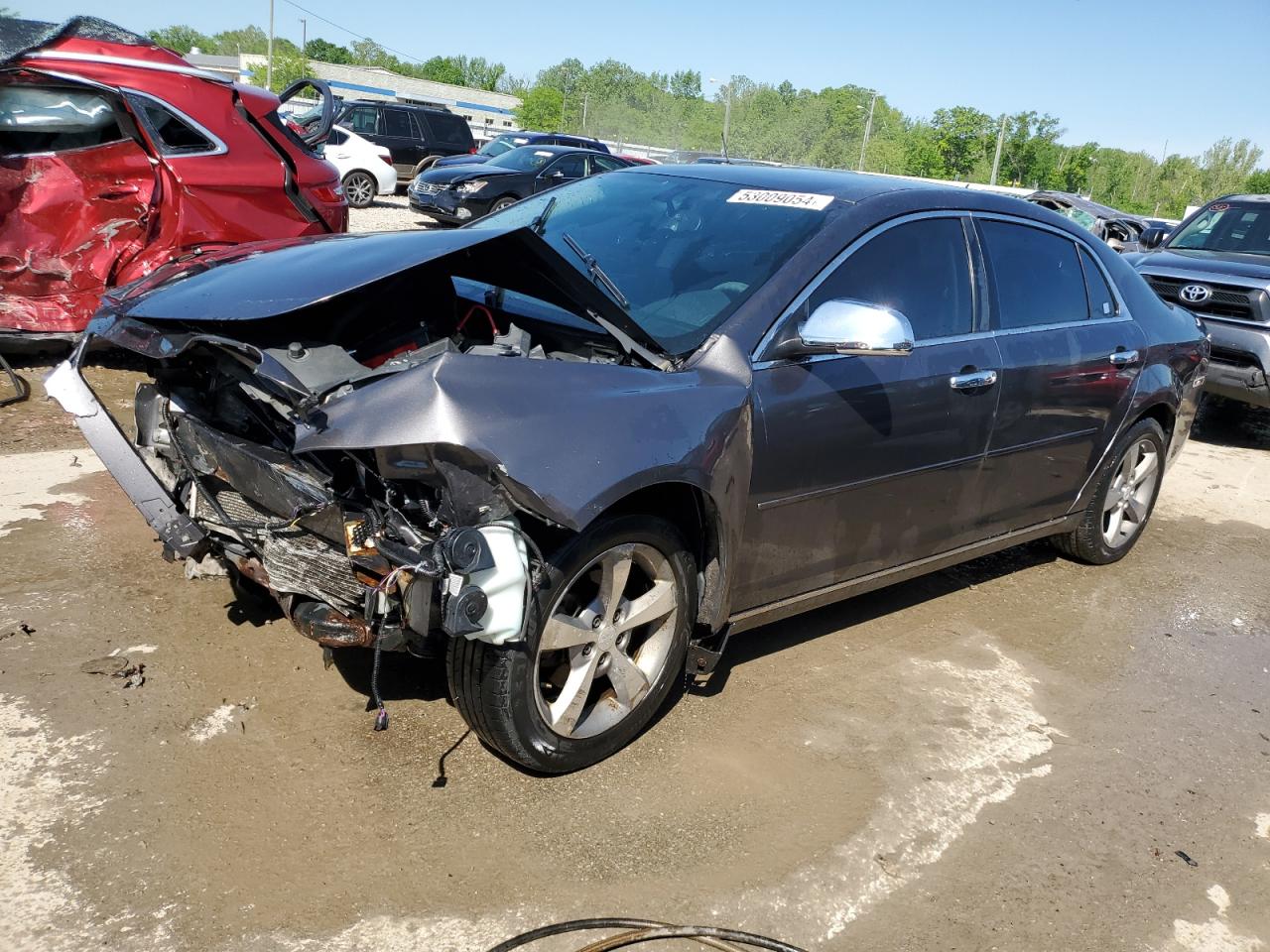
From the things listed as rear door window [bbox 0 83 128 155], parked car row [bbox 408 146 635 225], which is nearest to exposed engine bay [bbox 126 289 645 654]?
rear door window [bbox 0 83 128 155]

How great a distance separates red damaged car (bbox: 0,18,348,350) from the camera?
6.34 m

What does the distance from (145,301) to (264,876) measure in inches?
70.2

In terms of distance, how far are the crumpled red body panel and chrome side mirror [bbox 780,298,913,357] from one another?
187 inches

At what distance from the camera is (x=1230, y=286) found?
8.64 m

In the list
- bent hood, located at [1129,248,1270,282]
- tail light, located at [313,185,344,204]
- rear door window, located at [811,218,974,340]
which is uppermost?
rear door window, located at [811,218,974,340]

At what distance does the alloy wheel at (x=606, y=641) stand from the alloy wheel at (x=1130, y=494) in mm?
3055

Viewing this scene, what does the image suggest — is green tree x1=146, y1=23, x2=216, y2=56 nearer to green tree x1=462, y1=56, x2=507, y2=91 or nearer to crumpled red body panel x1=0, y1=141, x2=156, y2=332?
green tree x1=462, y1=56, x2=507, y2=91

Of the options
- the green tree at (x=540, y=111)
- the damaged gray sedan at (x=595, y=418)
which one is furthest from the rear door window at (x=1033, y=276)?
the green tree at (x=540, y=111)

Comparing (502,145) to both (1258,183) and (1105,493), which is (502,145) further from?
(1258,183)

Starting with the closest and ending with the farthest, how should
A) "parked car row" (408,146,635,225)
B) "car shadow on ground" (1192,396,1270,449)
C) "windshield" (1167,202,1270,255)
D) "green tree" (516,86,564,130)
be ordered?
1. "car shadow on ground" (1192,396,1270,449)
2. "windshield" (1167,202,1270,255)
3. "parked car row" (408,146,635,225)
4. "green tree" (516,86,564,130)

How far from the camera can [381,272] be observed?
9.69ft

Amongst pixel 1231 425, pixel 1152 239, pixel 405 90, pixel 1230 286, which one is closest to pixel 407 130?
pixel 1152 239

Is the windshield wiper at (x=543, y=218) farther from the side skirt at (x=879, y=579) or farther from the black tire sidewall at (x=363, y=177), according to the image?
the black tire sidewall at (x=363, y=177)

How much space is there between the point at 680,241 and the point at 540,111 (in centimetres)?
7905
